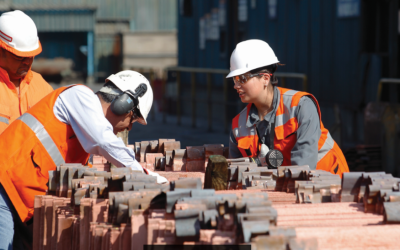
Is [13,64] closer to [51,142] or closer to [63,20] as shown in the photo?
[51,142]

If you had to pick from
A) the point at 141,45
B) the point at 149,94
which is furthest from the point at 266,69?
the point at 141,45

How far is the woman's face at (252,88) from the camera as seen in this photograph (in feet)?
16.3

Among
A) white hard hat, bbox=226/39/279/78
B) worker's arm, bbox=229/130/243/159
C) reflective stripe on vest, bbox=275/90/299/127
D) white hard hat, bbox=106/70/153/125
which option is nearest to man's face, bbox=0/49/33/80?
white hard hat, bbox=106/70/153/125

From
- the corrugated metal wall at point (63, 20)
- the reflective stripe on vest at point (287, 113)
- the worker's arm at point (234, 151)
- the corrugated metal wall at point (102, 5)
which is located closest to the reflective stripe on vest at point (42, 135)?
the worker's arm at point (234, 151)

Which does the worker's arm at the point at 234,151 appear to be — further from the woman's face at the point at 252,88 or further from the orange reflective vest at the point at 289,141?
the woman's face at the point at 252,88

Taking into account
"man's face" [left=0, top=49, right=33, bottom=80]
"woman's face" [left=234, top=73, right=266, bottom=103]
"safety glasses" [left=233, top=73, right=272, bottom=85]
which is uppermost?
"man's face" [left=0, top=49, right=33, bottom=80]

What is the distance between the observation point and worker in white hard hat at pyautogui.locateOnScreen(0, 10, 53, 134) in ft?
15.8

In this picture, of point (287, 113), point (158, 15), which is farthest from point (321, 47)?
point (158, 15)

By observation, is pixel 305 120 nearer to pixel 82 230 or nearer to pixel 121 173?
pixel 121 173

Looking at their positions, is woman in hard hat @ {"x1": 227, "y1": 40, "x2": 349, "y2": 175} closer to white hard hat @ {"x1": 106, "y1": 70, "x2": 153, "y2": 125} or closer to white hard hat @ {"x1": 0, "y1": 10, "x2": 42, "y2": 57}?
white hard hat @ {"x1": 106, "y1": 70, "x2": 153, "y2": 125}

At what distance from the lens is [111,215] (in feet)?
9.89

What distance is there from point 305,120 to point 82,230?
2.21 m

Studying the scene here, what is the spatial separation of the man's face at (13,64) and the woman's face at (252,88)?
1824 mm

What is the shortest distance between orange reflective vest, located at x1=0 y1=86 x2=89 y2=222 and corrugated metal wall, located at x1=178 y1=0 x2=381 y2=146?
28.4ft
